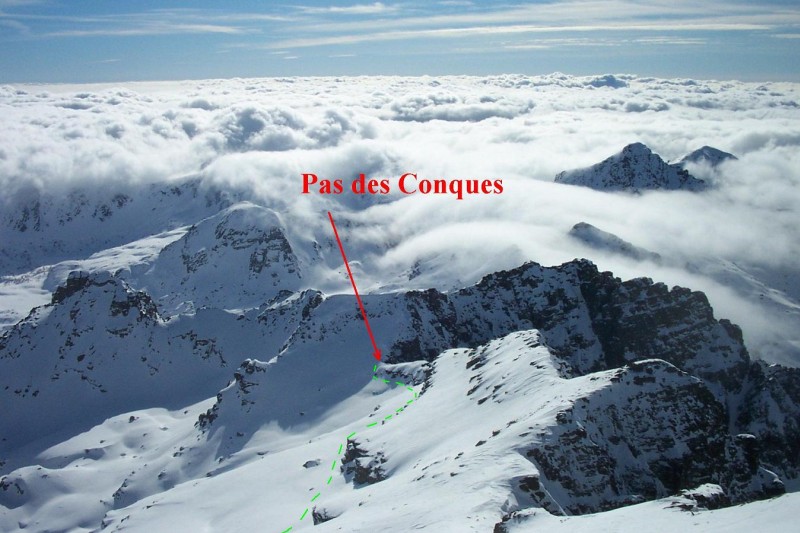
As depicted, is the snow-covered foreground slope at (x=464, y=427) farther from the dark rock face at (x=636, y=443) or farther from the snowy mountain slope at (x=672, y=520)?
the snowy mountain slope at (x=672, y=520)

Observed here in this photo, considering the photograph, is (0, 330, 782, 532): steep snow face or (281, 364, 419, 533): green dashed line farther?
(281, 364, 419, 533): green dashed line

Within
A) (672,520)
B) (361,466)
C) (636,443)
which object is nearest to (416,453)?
(361,466)

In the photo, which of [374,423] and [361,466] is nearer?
[361,466]

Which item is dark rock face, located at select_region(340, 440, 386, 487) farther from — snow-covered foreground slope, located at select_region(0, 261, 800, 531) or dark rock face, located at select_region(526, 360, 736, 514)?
dark rock face, located at select_region(526, 360, 736, 514)

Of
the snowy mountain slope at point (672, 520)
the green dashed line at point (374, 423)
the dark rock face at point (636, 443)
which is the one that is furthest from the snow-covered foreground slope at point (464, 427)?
the snowy mountain slope at point (672, 520)

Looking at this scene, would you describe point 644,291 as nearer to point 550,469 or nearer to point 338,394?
point 338,394

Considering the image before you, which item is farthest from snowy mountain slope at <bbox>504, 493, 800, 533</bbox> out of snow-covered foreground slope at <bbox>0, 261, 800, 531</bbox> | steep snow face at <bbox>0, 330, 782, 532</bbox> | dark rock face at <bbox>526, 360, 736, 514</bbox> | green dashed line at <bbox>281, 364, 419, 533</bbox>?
green dashed line at <bbox>281, 364, 419, 533</bbox>

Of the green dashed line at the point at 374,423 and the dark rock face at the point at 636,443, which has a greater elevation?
the dark rock face at the point at 636,443

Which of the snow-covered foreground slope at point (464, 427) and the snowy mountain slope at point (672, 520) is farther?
the snow-covered foreground slope at point (464, 427)

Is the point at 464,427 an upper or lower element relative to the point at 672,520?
lower

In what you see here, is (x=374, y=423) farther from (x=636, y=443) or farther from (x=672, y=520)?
(x=672, y=520)

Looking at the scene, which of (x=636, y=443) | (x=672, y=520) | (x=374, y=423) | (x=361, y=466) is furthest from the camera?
(x=374, y=423)
